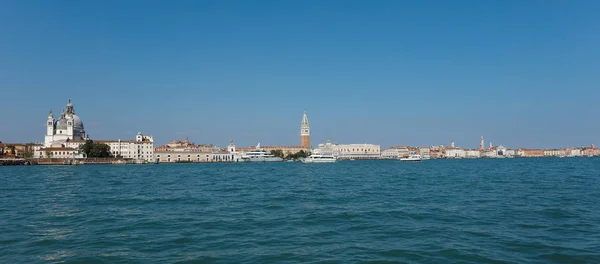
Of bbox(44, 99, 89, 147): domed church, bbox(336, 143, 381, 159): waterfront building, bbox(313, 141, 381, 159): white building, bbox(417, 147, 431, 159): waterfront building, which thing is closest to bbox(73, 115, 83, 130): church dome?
bbox(44, 99, 89, 147): domed church

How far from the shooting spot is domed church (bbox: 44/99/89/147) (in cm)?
9712

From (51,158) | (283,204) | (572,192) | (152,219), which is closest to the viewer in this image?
(152,219)

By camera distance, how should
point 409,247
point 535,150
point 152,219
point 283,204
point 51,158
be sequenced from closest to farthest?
point 409,247 < point 152,219 < point 283,204 < point 51,158 < point 535,150

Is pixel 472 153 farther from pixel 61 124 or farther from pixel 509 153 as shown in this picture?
pixel 61 124

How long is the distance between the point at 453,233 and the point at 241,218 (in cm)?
516

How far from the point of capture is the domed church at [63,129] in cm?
9712

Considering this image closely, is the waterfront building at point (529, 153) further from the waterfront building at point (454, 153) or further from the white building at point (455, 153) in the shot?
the white building at point (455, 153)

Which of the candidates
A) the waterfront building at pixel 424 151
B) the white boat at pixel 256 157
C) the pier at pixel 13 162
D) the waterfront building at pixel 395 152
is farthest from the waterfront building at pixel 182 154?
the waterfront building at pixel 424 151

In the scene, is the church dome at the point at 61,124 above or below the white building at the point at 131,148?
above

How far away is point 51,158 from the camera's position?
3189 inches

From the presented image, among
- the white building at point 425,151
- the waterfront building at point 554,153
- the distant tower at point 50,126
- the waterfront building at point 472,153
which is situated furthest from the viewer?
the waterfront building at point 554,153

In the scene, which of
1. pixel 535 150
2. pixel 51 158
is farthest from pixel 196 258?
pixel 535 150

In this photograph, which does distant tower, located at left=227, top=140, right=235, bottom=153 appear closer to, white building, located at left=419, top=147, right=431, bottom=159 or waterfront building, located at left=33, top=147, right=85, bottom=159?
waterfront building, located at left=33, top=147, right=85, bottom=159

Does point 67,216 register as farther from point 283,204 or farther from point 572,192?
point 572,192
